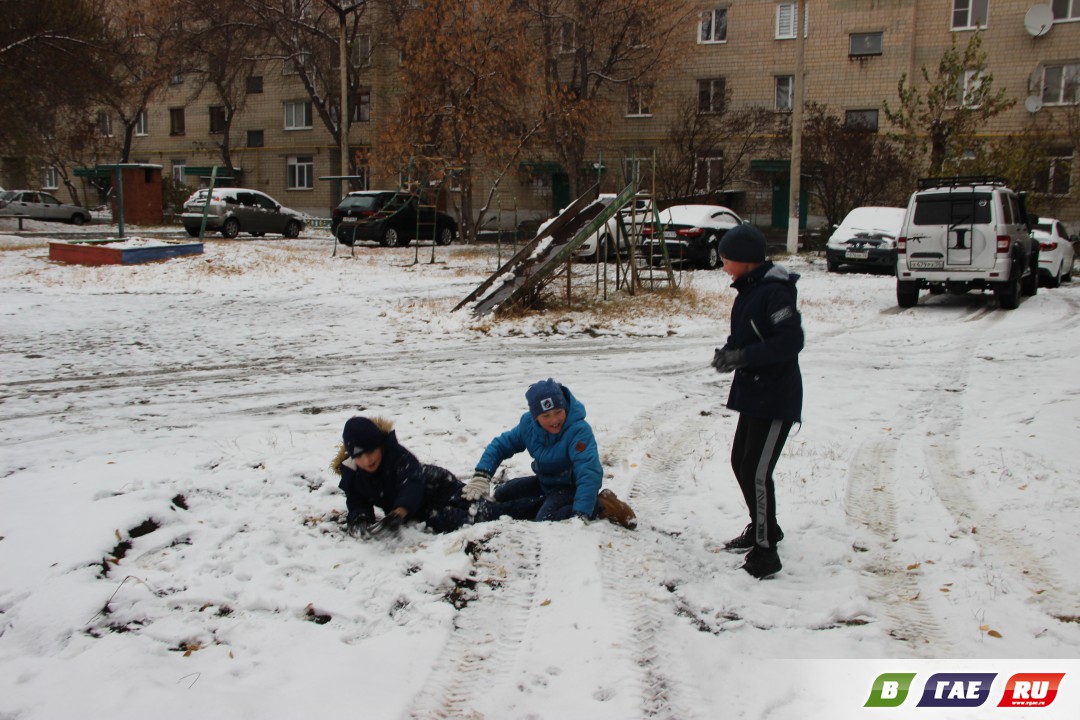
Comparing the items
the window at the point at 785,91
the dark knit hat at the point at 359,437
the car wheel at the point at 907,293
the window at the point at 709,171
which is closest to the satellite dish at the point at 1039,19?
the window at the point at 785,91

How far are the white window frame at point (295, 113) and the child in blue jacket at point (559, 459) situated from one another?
44057 millimetres

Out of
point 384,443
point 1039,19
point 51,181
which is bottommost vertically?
point 384,443

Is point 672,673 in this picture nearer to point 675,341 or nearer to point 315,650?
point 315,650

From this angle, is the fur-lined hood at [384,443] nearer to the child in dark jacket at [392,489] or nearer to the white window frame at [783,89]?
the child in dark jacket at [392,489]

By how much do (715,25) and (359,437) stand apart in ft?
120

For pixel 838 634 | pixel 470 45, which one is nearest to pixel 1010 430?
pixel 838 634

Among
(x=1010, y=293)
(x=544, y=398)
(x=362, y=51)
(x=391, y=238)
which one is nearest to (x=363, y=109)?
(x=362, y=51)

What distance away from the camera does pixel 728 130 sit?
35.0 meters

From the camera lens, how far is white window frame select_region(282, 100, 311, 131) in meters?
45.2

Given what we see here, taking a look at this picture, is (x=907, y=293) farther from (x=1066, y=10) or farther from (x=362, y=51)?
(x=362, y=51)

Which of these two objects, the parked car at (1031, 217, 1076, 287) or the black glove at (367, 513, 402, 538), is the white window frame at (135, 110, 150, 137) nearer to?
the parked car at (1031, 217, 1076, 287)

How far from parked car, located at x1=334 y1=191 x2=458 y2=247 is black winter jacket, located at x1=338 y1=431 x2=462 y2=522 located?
1861 centimetres

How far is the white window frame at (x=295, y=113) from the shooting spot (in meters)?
45.2

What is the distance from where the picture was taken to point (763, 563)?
4066mm
